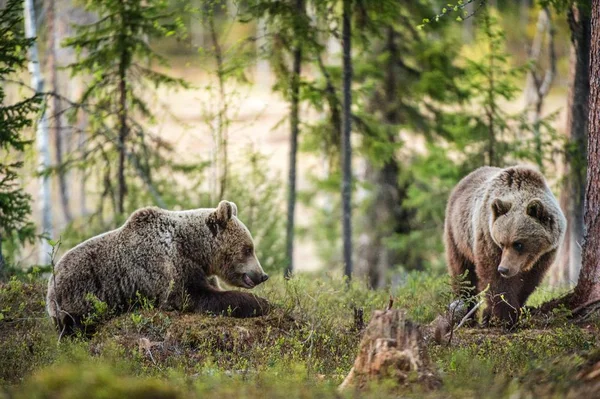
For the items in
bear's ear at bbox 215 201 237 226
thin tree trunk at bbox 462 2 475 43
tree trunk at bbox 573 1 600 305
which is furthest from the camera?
thin tree trunk at bbox 462 2 475 43

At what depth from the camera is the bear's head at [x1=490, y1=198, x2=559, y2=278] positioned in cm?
826

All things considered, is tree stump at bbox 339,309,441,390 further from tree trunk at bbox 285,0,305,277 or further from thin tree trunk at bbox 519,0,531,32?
thin tree trunk at bbox 519,0,531,32

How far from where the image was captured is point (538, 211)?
8305 millimetres

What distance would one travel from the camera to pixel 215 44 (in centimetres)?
1408

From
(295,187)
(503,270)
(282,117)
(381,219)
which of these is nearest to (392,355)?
(503,270)

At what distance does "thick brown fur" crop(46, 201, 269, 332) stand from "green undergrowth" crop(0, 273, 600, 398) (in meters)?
0.25

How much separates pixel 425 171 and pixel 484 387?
13.8m

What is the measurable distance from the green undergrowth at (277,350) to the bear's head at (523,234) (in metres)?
0.65

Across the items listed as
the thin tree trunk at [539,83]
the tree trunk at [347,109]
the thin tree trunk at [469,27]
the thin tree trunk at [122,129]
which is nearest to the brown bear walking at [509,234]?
the tree trunk at [347,109]

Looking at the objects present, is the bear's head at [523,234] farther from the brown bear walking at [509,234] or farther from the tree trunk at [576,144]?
the tree trunk at [576,144]

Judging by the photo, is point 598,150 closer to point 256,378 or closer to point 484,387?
point 484,387

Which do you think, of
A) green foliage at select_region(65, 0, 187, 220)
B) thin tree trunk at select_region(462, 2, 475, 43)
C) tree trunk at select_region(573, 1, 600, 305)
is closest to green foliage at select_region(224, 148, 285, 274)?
green foliage at select_region(65, 0, 187, 220)

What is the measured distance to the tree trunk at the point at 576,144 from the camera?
13070 millimetres

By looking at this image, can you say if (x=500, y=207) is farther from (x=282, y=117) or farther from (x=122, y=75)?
(x=282, y=117)
